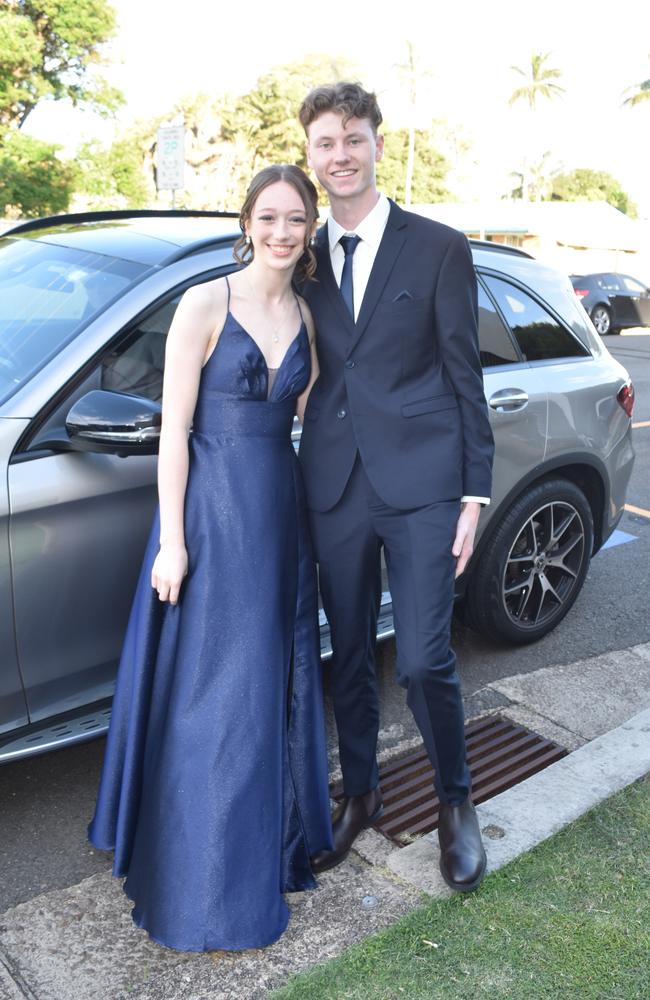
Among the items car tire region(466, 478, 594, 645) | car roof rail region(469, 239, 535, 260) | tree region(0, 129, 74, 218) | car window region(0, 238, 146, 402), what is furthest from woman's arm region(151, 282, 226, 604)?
tree region(0, 129, 74, 218)

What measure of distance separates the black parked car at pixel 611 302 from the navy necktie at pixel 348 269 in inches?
683

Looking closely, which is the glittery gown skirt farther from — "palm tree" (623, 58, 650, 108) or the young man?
"palm tree" (623, 58, 650, 108)

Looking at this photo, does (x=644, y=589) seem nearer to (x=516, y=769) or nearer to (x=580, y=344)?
(x=580, y=344)

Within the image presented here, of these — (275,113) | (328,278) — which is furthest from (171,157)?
(275,113)

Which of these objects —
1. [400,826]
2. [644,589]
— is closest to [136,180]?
[644,589]

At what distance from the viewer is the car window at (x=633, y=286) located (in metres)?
19.5

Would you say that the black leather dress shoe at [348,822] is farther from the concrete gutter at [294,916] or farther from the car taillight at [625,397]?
the car taillight at [625,397]

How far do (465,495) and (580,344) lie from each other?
1.86 metres

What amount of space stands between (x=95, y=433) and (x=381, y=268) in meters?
0.83

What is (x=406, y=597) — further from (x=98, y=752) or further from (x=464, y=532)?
(x=98, y=752)

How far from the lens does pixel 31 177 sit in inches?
927

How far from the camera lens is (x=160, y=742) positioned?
249 centimetres

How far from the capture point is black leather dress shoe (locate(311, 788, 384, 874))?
2766mm

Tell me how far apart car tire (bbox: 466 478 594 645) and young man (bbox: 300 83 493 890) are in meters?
1.31
